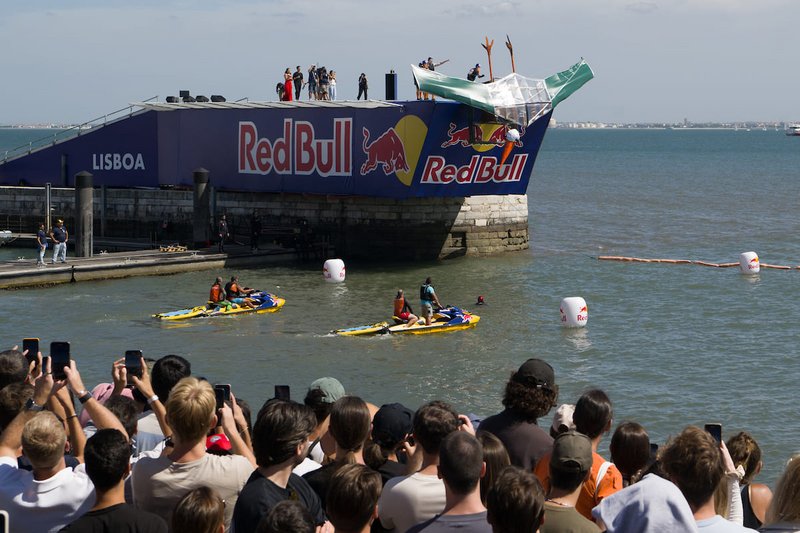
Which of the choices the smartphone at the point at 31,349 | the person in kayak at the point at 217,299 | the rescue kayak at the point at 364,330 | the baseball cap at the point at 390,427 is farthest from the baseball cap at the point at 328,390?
the person in kayak at the point at 217,299

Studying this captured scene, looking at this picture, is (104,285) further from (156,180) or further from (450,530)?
(450,530)

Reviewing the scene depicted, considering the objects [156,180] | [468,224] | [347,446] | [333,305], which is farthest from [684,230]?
[347,446]

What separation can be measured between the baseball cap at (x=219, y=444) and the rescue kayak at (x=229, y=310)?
70.6 ft

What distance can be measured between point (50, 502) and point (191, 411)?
3.14ft

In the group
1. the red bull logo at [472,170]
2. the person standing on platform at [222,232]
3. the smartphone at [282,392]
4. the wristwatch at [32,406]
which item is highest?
the red bull logo at [472,170]

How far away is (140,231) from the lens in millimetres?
46312

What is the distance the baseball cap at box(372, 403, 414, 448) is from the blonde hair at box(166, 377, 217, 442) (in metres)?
1.19

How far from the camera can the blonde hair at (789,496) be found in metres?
5.42

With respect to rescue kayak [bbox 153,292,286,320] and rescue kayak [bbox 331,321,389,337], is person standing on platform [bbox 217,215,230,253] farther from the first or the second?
rescue kayak [bbox 331,321,389,337]

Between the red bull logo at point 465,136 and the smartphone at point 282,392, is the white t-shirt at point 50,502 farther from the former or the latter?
the red bull logo at point 465,136

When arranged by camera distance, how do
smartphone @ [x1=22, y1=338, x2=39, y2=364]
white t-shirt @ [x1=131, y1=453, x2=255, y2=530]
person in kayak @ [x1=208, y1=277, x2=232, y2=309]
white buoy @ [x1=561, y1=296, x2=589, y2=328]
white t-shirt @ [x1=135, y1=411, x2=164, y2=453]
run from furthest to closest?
1. person in kayak @ [x1=208, y1=277, x2=232, y2=309]
2. white buoy @ [x1=561, y1=296, x2=589, y2=328]
3. smartphone @ [x1=22, y1=338, x2=39, y2=364]
4. white t-shirt @ [x1=135, y1=411, x2=164, y2=453]
5. white t-shirt @ [x1=131, y1=453, x2=255, y2=530]

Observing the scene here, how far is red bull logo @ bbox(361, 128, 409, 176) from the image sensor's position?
3991 cm

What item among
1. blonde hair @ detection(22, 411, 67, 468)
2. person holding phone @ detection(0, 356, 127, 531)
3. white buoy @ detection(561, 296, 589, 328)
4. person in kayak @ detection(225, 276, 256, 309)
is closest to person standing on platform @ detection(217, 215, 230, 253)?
person in kayak @ detection(225, 276, 256, 309)

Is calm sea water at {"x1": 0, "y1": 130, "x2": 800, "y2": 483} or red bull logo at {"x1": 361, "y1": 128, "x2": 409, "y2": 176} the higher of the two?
red bull logo at {"x1": 361, "y1": 128, "x2": 409, "y2": 176}
